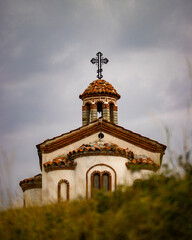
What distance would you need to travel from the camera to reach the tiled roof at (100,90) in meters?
29.0

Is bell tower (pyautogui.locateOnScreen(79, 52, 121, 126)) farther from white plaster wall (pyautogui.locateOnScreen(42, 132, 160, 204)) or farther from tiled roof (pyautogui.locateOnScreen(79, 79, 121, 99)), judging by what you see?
white plaster wall (pyautogui.locateOnScreen(42, 132, 160, 204))

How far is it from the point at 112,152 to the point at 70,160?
252 cm

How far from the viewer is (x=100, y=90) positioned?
2900 centimetres

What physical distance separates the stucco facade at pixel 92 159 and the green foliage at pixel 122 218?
10.1 m

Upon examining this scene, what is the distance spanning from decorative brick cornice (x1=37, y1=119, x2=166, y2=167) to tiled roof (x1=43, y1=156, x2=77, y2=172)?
1369 millimetres

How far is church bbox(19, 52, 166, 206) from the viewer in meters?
21.7

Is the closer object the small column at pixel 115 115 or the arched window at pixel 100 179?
the arched window at pixel 100 179

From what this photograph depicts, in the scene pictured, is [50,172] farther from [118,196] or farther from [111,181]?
[118,196]

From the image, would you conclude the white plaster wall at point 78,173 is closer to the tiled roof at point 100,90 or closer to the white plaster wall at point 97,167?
the white plaster wall at point 97,167

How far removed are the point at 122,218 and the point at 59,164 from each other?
15282mm

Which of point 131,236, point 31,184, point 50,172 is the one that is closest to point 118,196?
point 131,236

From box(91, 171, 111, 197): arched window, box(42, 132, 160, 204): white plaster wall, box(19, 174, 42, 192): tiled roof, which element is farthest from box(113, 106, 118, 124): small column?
box(91, 171, 111, 197): arched window

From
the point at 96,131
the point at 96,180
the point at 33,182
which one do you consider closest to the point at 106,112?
the point at 96,131

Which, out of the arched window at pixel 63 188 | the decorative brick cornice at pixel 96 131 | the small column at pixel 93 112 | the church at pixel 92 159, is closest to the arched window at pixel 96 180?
the church at pixel 92 159
